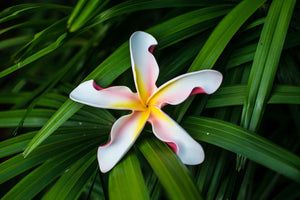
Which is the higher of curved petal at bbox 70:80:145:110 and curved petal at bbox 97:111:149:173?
curved petal at bbox 70:80:145:110

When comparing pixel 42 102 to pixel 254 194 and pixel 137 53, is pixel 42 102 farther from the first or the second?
pixel 254 194

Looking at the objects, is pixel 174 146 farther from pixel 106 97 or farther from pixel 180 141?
pixel 106 97

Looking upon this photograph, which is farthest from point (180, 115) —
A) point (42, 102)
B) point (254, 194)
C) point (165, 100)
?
point (254, 194)

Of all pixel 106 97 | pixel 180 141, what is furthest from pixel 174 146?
pixel 106 97

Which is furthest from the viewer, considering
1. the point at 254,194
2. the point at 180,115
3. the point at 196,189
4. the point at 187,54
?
the point at 254,194
